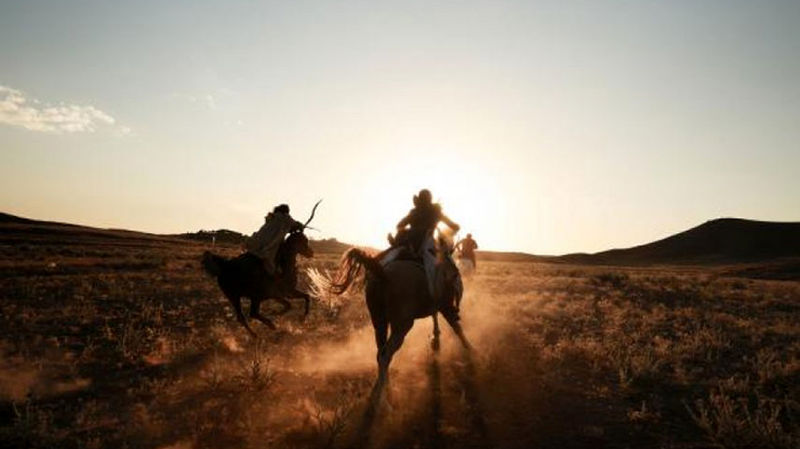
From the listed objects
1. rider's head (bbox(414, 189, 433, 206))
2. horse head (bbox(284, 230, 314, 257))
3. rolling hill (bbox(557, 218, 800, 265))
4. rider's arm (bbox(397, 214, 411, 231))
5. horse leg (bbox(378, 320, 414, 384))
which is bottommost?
horse leg (bbox(378, 320, 414, 384))

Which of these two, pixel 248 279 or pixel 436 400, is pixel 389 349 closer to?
pixel 436 400

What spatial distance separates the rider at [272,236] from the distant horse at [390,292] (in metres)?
3.36

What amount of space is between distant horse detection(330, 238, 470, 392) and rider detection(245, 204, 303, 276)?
3.36 metres

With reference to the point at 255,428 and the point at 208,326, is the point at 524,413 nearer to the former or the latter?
the point at 255,428

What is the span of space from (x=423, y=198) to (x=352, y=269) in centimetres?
182

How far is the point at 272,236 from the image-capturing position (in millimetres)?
13094

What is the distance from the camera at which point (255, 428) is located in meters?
7.68

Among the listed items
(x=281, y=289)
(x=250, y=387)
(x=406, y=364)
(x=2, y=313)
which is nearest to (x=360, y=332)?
(x=281, y=289)

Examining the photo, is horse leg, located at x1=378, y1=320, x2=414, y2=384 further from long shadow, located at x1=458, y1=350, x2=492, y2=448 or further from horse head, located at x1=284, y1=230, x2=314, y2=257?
horse head, located at x1=284, y1=230, x2=314, y2=257

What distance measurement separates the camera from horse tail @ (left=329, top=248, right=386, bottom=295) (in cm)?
873

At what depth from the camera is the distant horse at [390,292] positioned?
8562 millimetres

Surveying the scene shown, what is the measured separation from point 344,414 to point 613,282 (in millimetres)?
29013

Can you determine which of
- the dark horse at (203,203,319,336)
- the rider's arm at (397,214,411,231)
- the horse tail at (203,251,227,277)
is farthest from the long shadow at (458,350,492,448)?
the horse tail at (203,251,227,277)

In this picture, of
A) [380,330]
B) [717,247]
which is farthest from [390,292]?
[717,247]
